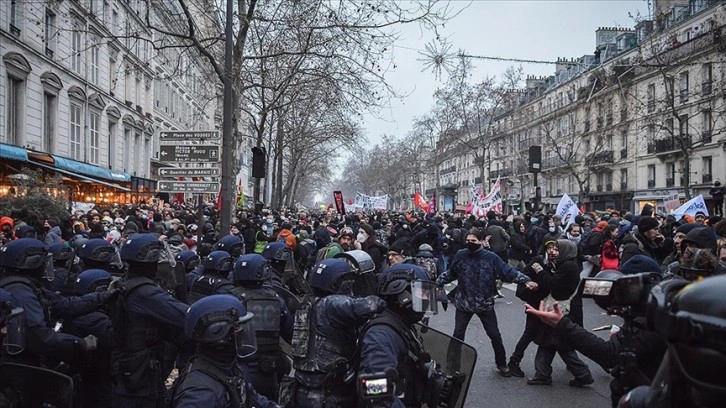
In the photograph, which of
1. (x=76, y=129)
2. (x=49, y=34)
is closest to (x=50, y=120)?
(x=76, y=129)

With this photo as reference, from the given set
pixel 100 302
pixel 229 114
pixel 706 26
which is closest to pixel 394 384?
pixel 100 302

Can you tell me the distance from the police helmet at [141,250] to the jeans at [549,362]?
14.3 ft

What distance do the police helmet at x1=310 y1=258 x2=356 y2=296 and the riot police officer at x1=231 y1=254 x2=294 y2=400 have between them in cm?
54

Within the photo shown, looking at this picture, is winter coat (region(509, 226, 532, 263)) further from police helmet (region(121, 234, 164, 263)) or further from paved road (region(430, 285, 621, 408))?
police helmet (region(121, 234, 164, 263))

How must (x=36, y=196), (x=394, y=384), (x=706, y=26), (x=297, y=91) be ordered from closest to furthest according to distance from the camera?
(x=394, y=384) → (x=36, y=196) → (x=297, y=91) → (x=706, y=26)

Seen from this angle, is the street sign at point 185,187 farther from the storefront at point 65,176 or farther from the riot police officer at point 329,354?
the riot police officer at point 329,354

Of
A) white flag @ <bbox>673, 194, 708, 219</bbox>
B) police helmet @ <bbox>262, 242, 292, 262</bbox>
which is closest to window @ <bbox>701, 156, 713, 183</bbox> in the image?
white flag @ <bbox>673, 194, 708, 219</bbox>

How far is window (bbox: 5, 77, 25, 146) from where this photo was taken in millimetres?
19672

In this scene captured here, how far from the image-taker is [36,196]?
12.9 metres

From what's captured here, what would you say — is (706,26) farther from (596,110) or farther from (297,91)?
(297,91)

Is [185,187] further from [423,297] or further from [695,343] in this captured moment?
[695,343]

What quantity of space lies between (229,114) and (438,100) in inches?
1097

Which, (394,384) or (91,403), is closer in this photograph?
(394,384)

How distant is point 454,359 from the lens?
11.9 ft
